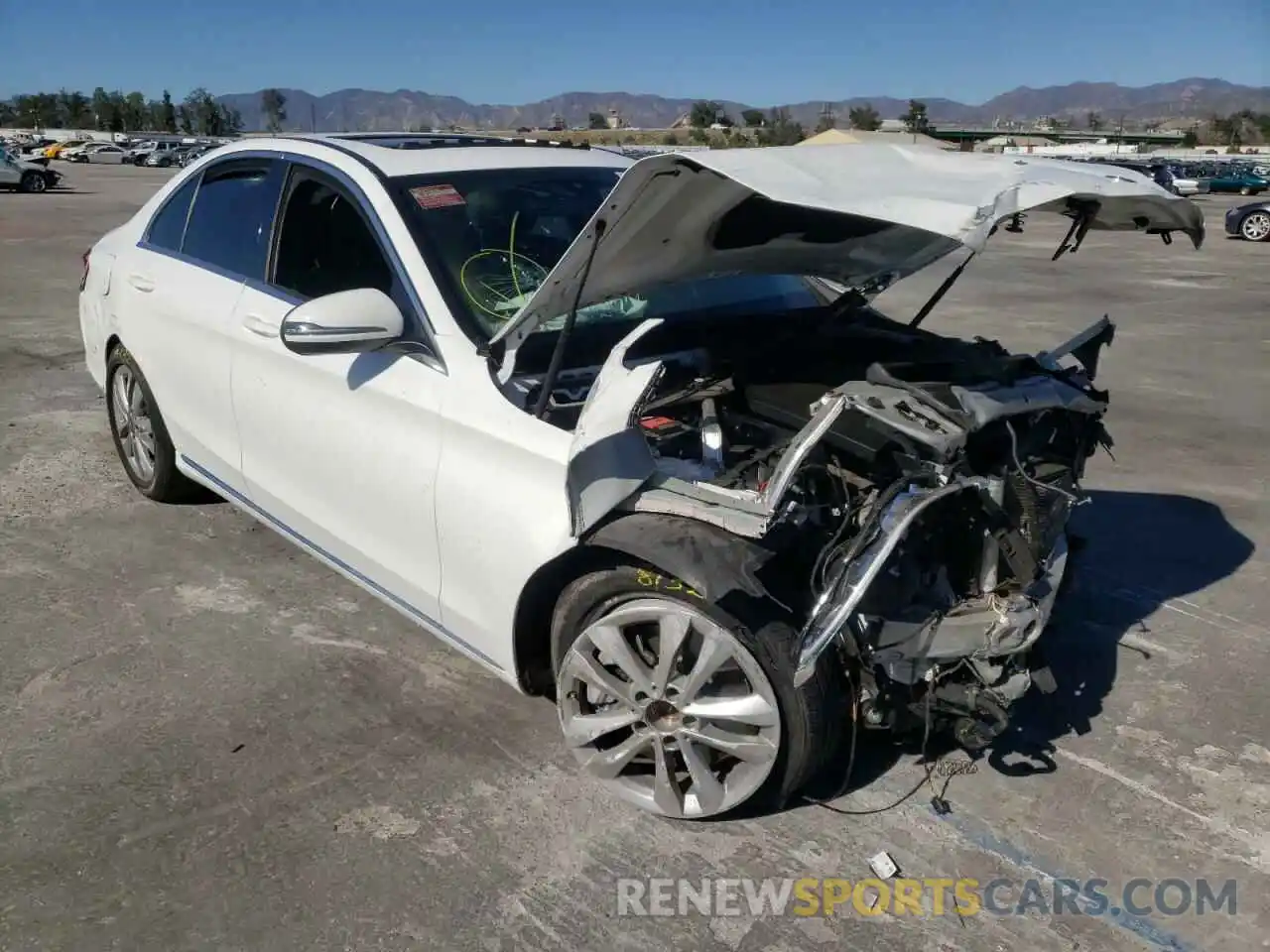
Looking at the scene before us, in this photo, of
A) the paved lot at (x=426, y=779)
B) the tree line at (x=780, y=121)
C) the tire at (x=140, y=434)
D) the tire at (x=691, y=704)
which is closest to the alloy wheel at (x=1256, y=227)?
the paved lot at (x=426, y=779)

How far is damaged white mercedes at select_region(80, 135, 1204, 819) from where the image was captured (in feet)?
8.68

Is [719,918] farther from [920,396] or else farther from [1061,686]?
[1061,686]

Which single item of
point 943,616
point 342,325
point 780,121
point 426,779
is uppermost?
point 780,121

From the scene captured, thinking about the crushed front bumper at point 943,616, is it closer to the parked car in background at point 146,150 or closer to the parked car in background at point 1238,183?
the parked car in background at point 1238,183

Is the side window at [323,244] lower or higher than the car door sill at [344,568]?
higher

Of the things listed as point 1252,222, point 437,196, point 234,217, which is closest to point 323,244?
point 437,196

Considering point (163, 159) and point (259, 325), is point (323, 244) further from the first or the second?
point (163, 159)

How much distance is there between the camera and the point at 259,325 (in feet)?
12.5

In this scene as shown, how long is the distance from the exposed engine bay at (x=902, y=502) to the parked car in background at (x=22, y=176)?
32.8m

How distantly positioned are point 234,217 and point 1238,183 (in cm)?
4617

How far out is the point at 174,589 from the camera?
14.0ft

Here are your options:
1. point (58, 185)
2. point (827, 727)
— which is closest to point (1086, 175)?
point (827, 727)

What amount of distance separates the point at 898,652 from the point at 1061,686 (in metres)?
1.22

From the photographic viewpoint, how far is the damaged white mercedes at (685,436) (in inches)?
104
